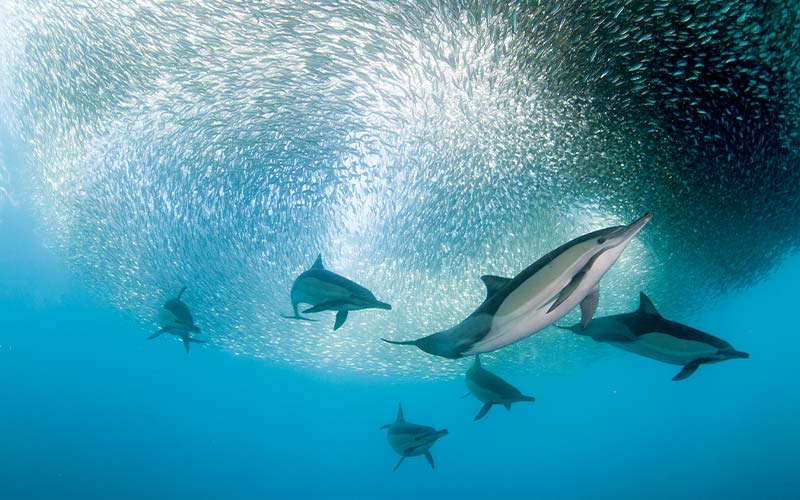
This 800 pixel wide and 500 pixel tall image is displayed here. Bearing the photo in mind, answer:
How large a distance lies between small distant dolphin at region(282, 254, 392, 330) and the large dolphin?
1.25m

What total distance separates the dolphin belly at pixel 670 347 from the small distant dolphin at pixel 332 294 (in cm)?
257

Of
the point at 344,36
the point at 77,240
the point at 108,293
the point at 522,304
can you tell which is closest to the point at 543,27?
the point at 344,36

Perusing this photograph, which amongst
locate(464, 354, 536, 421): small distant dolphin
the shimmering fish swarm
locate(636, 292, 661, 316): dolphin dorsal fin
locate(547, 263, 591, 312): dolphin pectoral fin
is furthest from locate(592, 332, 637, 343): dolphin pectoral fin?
the shimmering fish swarm

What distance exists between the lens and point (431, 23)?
4.61 metres

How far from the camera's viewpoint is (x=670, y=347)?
367 centimetres

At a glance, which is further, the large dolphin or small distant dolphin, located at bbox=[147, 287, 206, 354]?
small distant dolphin, located at bbox=[147, 287, 206, 354]

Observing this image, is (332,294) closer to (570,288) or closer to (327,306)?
(327,306)

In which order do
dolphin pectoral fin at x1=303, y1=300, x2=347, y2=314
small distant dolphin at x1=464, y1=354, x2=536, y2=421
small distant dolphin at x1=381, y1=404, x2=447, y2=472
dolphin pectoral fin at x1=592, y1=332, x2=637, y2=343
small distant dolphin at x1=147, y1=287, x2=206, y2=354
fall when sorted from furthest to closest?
small distant dolphin at x1=147, y1=287, x2=206, y2=354 < small distant dolphin at x1=381, y1=404, x2=447, y2=472 < small distant dolphin at x1=464, y1=354, x2=536, y2=421 < dolphin pectoral fin at x1=592, y1=332, x2=637, y2=343 < dolphin pectoral fin at x1=303, y1=300, x2=347, y2=314

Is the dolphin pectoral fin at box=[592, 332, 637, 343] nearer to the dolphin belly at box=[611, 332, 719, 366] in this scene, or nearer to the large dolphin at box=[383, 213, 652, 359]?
the dolphin belly at box=[611, 332, 719, 366]

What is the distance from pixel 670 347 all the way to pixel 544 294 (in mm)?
2730

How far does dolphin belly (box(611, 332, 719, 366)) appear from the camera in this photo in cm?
362

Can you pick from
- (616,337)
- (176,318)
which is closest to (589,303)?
(616,337)

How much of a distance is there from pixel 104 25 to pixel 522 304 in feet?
21.3

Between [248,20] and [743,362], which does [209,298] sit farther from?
[743,362]
